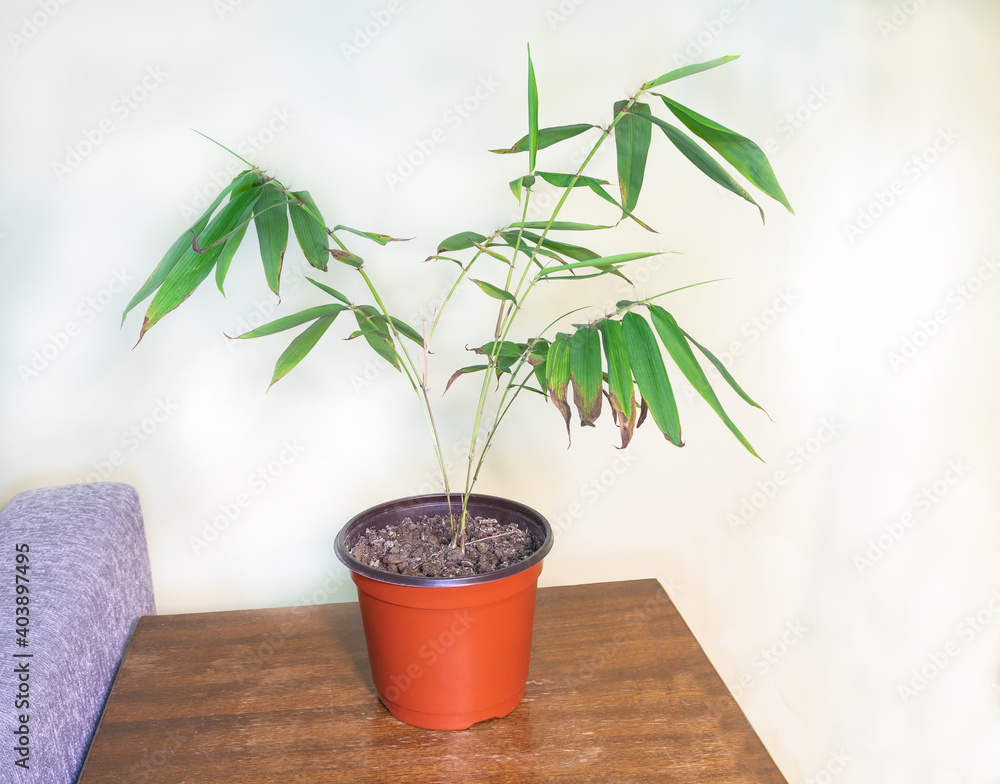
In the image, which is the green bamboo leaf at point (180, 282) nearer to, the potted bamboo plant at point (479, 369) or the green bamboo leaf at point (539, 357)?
the potted bamboo plant at point (479, 369)

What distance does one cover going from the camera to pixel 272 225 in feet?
2.62

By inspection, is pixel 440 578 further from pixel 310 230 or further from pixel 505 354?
pixel 310 230

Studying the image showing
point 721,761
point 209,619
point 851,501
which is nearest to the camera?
point 721,761

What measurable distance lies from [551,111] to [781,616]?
97 cm

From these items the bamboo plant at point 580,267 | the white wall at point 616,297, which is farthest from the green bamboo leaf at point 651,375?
the white wall at point 616,297

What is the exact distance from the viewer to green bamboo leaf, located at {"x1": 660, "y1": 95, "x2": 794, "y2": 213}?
0.69 metres

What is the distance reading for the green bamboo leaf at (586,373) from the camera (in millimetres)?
661

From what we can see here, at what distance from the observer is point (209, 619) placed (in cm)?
112

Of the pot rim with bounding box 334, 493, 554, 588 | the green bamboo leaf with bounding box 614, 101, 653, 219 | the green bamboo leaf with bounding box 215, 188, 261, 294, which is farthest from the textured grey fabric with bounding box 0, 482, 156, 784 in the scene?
the green bamboo leaf with bounding box 614, 101, 653, 219

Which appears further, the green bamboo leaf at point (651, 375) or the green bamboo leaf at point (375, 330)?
the green bamboo leaf at point (375, 330)

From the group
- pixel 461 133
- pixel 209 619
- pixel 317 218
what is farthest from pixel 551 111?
pixel 209 619

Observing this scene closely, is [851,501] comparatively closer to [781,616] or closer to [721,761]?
[781,616]

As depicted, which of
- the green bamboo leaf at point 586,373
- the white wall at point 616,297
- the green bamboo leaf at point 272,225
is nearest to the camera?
the green bamboo leaf at point 586,373

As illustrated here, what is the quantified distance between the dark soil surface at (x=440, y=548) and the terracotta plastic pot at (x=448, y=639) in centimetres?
3
